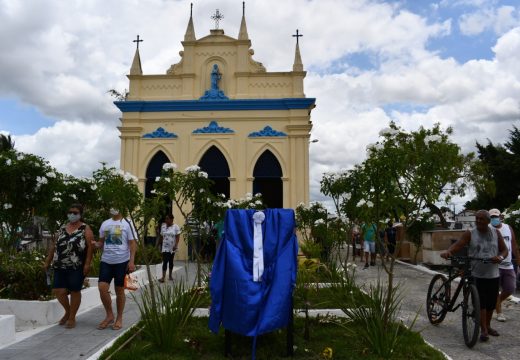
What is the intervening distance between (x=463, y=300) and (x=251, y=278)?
304 cm

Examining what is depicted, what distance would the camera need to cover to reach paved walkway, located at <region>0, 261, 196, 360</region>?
5.37 metres

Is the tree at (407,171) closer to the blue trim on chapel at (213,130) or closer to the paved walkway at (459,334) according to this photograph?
the paved walkway at (459,334)

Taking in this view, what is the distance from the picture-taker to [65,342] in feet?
19.5

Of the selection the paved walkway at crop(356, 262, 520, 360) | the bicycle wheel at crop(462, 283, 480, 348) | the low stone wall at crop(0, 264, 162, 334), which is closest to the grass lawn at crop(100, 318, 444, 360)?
the paved walkway at crop(356, 262, 520, 360)

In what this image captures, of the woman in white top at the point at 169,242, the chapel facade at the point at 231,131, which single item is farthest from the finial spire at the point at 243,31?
the woman in white top at the point at 169,242

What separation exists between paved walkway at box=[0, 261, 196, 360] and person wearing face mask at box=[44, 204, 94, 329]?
285 millimetres

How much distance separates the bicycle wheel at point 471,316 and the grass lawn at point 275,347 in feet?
2.20

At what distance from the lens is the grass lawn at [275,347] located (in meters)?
5.12

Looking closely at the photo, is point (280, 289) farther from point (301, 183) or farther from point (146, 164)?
point (146, 164)

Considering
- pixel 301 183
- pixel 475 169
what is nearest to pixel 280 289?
pixel 301 183

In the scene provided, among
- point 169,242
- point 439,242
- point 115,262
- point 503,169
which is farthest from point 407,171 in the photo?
point 503,169

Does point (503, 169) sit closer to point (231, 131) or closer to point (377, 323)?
point (231, 131)

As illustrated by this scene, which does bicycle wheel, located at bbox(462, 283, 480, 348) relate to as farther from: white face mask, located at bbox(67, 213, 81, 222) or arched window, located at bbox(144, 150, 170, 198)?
arched window, located at bbox(144, 150, 170, 198)

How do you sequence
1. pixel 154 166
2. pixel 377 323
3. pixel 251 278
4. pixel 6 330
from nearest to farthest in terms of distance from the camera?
1. pixel 251 278
2. pixel 377 323
3. pixel 6 330
4. pixel 154 166
